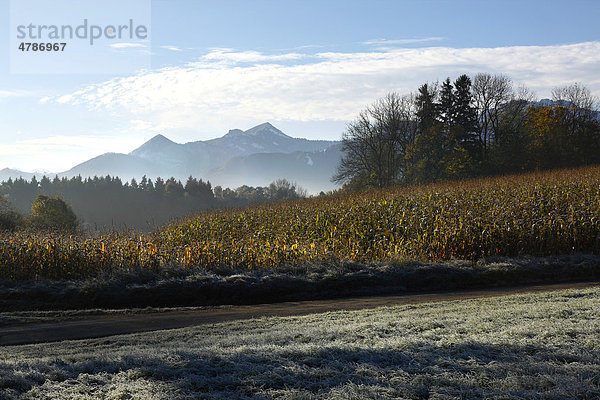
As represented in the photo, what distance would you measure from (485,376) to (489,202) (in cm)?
1600

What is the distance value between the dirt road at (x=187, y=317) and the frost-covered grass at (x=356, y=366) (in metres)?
1.87

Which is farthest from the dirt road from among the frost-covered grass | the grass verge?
the frost-covered grass

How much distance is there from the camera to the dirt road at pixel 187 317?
737 centimetres

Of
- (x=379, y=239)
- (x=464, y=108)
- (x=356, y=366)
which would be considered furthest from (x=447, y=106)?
(x=356, y=366)

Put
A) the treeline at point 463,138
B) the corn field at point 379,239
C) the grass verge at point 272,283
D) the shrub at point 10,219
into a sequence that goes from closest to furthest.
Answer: the grass verge at point 272,283, the corn field at point 379,239, the shrub at point 10,219, the treeline at point 463,138

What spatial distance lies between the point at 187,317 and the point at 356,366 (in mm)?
5240

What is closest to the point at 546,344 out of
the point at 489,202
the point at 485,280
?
the point at 485,280

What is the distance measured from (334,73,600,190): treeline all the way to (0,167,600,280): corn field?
980 inches

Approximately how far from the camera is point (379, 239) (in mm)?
16016

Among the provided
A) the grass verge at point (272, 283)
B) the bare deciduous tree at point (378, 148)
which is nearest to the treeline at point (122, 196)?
the bare deciduous tree at point (378, 148)

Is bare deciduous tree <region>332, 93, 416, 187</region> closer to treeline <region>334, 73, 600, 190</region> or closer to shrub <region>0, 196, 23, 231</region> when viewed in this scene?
treeline <region>334, 73, 600, 190</region>

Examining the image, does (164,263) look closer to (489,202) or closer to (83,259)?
(83,259)

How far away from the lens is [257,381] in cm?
372

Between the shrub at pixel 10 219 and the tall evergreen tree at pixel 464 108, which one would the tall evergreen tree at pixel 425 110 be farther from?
the shrub at pixel 10 219
